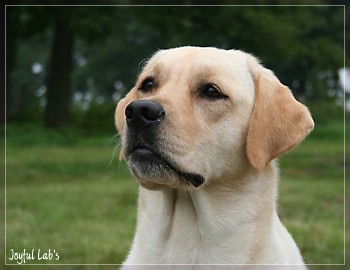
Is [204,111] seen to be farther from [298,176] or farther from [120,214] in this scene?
[298,176]

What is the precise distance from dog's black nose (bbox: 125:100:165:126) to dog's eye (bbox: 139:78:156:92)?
0.51 meters

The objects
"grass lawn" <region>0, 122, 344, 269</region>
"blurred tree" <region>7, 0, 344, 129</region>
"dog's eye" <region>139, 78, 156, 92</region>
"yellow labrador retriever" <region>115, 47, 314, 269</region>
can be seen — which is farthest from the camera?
"blurred tree" <region>7, 0, 344, 129</region>

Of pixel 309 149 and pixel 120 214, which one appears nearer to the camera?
pixel 120 214

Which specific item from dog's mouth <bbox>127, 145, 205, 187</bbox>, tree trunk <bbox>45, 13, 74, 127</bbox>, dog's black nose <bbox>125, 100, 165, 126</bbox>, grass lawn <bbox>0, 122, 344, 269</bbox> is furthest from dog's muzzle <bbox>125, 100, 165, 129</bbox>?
tree trunk <bbox>45, 13, 74, 127</bbox>

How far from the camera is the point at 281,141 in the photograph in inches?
138

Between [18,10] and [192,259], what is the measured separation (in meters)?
15.0

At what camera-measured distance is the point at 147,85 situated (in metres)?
3.71

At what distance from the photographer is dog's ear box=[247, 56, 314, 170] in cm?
346

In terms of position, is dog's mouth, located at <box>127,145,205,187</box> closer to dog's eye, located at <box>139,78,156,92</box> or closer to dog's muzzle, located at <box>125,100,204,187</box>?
dog's muzzle, located at <box>125,100,204,187</box>

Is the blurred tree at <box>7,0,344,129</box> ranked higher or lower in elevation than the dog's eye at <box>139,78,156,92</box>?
lower

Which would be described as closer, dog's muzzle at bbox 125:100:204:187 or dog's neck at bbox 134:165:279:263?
dog's muzzle at bbox 125:100:204:187

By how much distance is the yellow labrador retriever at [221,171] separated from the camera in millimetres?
3451

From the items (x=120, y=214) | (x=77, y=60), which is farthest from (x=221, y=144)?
(x=77, y=60)

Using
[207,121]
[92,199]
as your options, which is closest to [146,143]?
[207,121]
